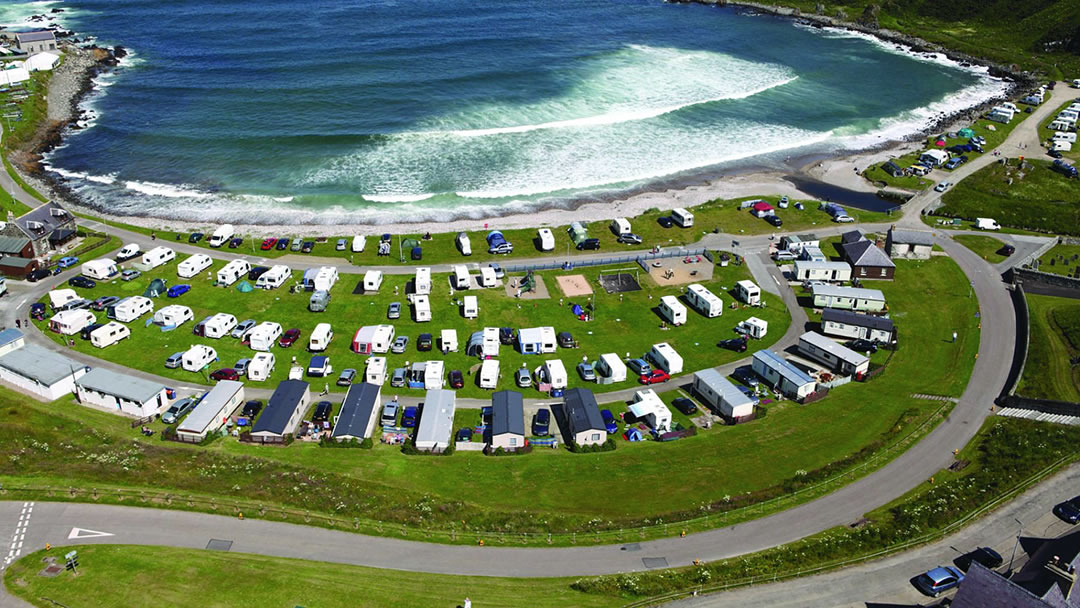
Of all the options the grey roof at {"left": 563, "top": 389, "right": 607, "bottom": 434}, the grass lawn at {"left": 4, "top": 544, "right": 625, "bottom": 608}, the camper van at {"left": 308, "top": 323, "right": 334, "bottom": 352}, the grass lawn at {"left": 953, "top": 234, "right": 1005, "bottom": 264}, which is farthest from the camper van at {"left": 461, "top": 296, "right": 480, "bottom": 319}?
the grass lawn at {"left": 953, "top": 234, "right": 1005, "bottom": 264}

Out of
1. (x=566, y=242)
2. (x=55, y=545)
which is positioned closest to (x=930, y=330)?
(x=566, y=242)

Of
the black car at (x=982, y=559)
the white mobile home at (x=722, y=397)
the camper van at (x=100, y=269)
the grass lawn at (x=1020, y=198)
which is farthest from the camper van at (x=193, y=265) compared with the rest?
the grass lawn at (x=1020, y=198)

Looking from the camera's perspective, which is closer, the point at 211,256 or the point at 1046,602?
the point at 1046,602

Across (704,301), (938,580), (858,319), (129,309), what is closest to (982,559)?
(938,580)

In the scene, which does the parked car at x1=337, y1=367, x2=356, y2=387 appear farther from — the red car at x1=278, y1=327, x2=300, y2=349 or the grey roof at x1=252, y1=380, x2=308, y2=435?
the red car at x1=278, y1=327, x2=300, y2=349

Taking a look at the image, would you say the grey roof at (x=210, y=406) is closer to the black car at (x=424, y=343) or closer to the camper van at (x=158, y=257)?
the black car at (x=424, y=343)

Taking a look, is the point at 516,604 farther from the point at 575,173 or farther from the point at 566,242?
the point at 575,173

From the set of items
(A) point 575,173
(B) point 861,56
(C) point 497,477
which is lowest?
(C) point 497,477
